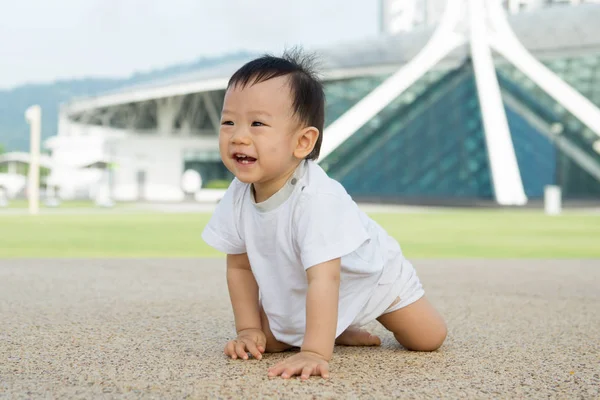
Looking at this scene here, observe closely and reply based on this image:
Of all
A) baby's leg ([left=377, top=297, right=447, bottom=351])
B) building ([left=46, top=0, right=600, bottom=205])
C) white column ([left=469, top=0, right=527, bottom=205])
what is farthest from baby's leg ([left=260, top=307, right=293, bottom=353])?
building ([left=46, top=0, right=600, bottom=205])

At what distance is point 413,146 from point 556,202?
1089 cm

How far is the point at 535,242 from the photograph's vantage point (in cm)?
1151

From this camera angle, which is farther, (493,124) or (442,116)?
(442,116)

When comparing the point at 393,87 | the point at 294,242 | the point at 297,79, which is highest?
the point at 393,87

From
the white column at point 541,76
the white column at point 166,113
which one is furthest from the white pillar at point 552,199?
the white column at point 166,113

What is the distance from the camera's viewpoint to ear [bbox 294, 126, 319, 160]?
2.64 m

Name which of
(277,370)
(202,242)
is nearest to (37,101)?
(202,242)

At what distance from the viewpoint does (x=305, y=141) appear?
2666mm

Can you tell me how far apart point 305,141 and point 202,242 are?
843 centimetres

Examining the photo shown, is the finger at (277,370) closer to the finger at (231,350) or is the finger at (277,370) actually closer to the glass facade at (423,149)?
the finger at (231,350)

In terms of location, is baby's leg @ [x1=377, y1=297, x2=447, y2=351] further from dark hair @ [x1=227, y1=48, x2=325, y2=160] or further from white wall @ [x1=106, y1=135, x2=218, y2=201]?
white wall @ [x1=106, y1=135, x2=218, y2=201]

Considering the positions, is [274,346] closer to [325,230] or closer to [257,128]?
[325,230]

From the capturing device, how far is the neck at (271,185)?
273cm

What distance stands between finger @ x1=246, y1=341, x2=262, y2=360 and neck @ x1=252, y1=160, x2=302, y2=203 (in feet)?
1.77
